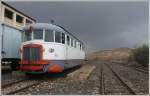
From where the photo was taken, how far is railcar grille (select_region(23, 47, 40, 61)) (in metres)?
14.5

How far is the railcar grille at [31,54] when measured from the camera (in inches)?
571

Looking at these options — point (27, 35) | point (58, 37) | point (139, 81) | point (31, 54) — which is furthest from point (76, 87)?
point (139, 81)

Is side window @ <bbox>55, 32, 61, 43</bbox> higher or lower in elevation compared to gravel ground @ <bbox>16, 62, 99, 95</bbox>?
higher

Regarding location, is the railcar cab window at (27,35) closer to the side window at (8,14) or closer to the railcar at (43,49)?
the railcar at (43,49)

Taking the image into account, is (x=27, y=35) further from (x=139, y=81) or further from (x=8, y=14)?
(x=8, y=14)

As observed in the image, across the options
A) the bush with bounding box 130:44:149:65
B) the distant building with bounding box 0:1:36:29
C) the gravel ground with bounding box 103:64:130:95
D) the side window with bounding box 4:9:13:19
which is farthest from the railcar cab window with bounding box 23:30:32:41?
the bush with bounding box 130:44:149:65

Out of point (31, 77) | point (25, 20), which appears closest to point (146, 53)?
point (25, 20)

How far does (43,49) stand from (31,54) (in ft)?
2.13

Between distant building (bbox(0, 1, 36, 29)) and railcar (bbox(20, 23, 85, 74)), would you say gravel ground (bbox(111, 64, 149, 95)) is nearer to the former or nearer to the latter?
railcar (bbox(20, 23, 85, 74))

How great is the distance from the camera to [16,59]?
20062mm

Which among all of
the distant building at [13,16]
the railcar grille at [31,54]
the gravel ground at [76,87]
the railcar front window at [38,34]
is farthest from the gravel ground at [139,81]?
the distant building at [13,16]

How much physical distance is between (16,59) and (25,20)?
54.3ft

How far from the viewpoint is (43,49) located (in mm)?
14656

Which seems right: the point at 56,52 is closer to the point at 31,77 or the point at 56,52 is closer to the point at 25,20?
the point at 31,77
